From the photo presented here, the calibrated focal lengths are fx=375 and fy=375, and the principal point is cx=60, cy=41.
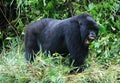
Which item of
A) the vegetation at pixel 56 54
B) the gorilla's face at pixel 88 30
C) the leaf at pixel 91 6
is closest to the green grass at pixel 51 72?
the vegetation at pixel 56 54

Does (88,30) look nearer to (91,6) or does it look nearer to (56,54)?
(56,54)

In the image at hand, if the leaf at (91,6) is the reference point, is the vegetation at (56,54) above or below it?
below

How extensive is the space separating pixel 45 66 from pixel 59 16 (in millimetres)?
1938

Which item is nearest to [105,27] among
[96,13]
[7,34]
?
[96,13]

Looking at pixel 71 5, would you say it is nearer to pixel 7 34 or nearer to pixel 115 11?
pixel 115 11

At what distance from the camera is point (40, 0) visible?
6.26 metres

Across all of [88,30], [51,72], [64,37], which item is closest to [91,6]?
[64,37]

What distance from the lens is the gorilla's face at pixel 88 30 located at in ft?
15.2

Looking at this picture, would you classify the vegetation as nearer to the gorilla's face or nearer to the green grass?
the green grass

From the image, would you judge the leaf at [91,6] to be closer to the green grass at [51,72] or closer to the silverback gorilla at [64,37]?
the silverback gorilla at [64,37]

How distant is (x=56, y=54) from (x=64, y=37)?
0.84 feet

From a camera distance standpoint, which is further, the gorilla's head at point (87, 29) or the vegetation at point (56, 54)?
the gorilla's head at point (87, 29)

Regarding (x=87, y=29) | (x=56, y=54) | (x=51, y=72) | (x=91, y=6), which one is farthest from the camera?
(x=91, y=6)

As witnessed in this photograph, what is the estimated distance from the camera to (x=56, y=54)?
15.7 ft
